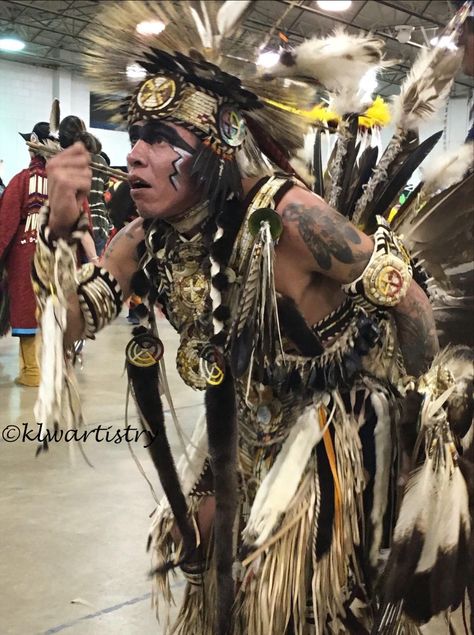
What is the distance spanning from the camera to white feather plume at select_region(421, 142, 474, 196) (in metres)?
1.91

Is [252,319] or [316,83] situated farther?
[316,83]

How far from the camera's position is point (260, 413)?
175 centimetres

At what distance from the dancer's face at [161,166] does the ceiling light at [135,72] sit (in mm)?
138

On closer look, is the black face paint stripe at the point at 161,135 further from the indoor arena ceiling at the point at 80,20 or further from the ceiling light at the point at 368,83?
the indoor arena ceiling at the point at 80,20

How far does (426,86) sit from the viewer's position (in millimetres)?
1927

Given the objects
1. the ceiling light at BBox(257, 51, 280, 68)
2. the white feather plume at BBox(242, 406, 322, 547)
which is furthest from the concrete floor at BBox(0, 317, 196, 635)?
the ceiling light at BBox(257, 51, 280, 68)

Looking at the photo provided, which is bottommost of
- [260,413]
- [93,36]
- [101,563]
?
[101,563]

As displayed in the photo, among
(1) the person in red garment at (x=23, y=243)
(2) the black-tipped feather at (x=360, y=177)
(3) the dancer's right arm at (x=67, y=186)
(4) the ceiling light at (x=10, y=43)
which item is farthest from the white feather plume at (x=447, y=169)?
(4) the ceiling light at (x=10, y=43)

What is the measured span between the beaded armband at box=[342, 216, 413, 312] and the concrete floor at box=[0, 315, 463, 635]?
126 centimetres

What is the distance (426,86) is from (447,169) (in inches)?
8.8

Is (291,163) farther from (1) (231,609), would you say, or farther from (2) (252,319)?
(1) (231,609)

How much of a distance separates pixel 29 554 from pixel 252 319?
165 cm

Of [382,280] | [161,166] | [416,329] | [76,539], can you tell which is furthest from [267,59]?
[76,539]

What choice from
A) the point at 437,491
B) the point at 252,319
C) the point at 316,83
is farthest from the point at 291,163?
the point at 437,491
